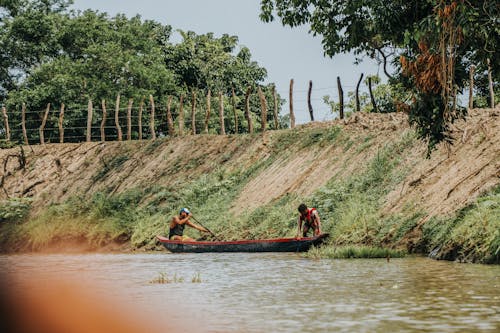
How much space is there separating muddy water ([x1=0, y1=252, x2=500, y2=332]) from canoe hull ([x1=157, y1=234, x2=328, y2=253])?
2.41 meters

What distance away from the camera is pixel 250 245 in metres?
23.8

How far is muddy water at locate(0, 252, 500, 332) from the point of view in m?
9.44

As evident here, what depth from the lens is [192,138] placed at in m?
37.8

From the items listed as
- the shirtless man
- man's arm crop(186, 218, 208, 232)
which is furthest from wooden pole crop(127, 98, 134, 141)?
the shirtless man

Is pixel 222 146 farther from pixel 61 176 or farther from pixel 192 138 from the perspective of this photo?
pixel 61 176

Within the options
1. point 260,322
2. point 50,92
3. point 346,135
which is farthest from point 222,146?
point 260,322

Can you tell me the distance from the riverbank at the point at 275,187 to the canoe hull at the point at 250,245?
2.77 feet

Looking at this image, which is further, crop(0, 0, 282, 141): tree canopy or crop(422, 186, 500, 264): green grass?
crop(0, 0, 282, 141): tree canopy

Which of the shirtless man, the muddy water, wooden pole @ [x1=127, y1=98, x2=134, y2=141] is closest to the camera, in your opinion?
the muddy water

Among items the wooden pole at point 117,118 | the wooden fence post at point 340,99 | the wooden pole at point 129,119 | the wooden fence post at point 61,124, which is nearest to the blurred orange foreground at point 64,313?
the wooden fence post at point 340,99

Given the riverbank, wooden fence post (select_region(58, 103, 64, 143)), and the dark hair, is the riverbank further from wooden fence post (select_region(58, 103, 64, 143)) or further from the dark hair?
the dark hair

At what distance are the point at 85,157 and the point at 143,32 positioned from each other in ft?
38.2

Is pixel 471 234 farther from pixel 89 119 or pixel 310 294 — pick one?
pixel 89 119

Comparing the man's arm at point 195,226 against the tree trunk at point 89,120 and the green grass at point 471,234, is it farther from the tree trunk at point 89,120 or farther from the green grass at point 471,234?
the tree trunk at point 89,120
